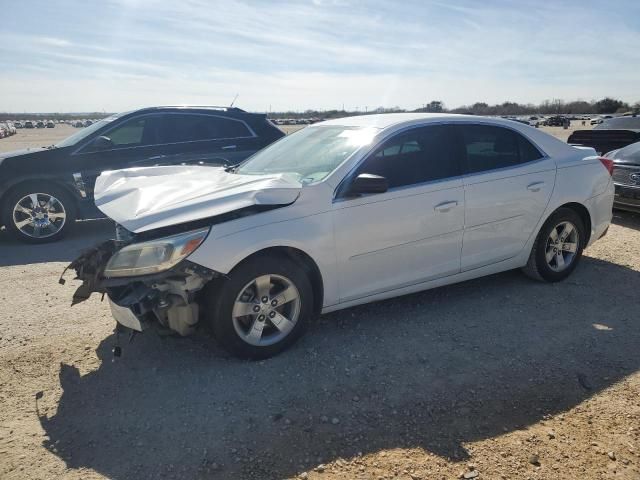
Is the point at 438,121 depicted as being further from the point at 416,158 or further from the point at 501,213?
the point at 501,213

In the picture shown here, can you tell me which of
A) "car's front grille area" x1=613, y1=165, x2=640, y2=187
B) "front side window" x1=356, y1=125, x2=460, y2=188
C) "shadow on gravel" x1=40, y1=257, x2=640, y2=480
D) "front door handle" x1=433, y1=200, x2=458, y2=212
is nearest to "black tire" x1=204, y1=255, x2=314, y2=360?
"shadow on gravel" x1=40, y1=257, x2=640, y2=480

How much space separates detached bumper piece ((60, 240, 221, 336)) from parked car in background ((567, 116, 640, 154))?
9.86 metres

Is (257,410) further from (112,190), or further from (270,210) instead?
(112,190)

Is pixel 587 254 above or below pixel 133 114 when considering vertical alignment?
below

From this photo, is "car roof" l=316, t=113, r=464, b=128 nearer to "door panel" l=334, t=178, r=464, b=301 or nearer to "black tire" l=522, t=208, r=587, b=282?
"door panel" l=334, t=178, r=464, b=301

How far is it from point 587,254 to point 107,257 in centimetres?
521

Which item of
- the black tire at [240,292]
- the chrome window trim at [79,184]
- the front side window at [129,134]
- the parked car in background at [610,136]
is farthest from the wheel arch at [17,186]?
the parked car in background at [610,136]

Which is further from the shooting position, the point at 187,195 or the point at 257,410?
the point at 187,195

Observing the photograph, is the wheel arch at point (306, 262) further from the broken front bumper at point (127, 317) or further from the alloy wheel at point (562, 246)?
the alloy wheel at point (562, 246)

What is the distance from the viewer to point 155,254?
9.78ft

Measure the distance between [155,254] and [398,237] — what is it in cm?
175

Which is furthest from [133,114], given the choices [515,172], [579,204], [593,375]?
[593,375]

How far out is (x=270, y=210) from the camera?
325 cm

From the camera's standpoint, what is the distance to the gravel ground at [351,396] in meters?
Answer: 2.46
